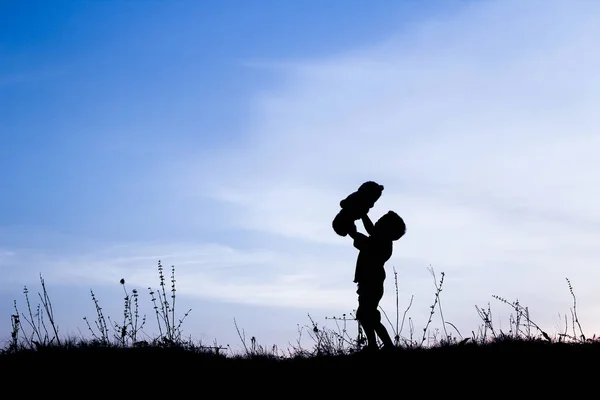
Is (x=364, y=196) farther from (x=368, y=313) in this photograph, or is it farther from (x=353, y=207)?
(x=368, y=313)

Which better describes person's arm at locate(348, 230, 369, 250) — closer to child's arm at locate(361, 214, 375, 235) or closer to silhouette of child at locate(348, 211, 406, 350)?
silhouette of child at locate(348, 211, 406, 350)

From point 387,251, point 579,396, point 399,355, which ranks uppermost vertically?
point 387,251

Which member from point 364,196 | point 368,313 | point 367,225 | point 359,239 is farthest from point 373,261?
point 364,196

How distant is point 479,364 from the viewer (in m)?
7.69

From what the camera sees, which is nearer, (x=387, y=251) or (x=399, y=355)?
(x=399, y=355)

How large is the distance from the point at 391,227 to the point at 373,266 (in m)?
0.64

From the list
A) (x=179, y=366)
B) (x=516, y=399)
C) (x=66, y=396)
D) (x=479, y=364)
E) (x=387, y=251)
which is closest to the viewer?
(x=516, y=399)

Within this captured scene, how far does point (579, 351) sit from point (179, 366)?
4924 millimetres

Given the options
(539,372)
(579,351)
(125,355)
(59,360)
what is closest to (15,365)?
(59,360)

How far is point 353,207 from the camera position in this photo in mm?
9172

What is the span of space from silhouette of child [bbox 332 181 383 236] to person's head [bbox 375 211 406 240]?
27cm

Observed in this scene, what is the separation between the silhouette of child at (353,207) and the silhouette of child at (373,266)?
0.09 meters

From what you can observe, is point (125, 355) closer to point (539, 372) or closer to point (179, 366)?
point (179, 366)

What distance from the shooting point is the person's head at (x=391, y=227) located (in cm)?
920
